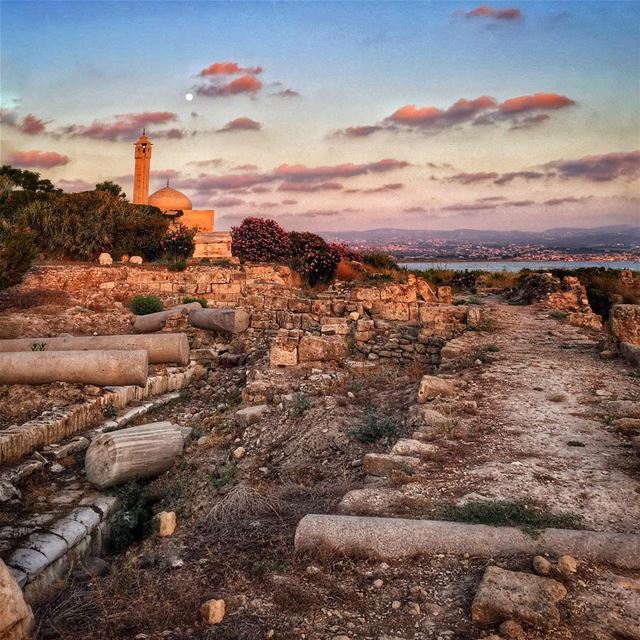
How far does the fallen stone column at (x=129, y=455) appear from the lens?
5496 millimetres

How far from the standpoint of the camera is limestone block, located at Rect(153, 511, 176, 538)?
4.32 meters

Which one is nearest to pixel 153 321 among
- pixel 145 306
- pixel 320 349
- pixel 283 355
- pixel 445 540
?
pixel 145 306

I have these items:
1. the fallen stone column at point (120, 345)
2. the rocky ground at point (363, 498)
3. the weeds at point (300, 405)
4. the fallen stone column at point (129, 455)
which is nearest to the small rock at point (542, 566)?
the rocky ground at point (363, 498)

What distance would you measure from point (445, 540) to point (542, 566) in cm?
56

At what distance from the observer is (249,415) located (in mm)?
6844

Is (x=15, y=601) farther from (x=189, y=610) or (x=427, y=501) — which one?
(x=427, y=501)

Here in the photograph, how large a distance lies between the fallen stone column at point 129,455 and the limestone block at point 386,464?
8.14 feet

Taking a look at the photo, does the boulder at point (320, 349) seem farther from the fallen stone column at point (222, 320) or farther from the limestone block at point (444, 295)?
the limestone block at point (444, 295)

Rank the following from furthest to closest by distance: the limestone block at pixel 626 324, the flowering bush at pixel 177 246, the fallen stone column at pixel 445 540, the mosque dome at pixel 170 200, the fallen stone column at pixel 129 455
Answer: the mosque dome at pixel 170 200, the flowering bush at pixel 177 246, the limestone block at pixel 626 324, the fallen stone column at pixel 129 455, the fallen stone column at pixel 445 540

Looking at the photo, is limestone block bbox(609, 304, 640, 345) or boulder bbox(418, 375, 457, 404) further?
limestone block bbox(609, 304, 640, 345)

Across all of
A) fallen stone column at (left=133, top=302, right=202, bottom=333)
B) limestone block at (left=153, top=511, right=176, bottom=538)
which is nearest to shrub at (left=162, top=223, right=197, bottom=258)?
fallen stone column at (left=133, top=302, right=202, bottom=333)

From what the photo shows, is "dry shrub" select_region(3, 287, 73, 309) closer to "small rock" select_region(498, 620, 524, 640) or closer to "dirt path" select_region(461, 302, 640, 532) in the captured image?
"dirt path" select_region(461, 302, 640, 532)

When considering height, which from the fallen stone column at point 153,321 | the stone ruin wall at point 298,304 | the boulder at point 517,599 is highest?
the stone ruin wall at point 298,304

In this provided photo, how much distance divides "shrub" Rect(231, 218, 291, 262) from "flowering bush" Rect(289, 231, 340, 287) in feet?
2.84
